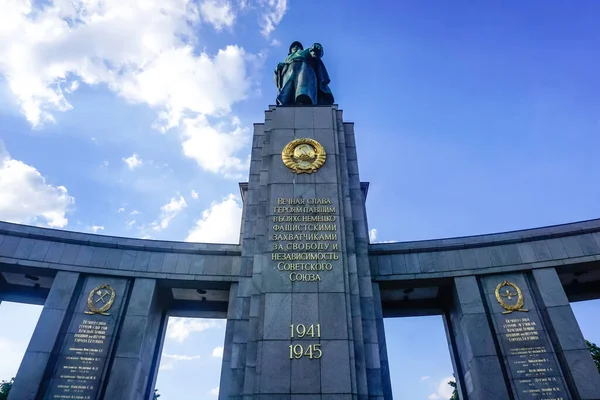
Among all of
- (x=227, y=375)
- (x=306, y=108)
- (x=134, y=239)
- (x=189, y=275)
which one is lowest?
(x=227, y=375)

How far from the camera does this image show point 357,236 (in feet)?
54.9

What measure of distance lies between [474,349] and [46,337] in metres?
16.8

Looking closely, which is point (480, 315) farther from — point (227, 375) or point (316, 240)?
point (227, 375)

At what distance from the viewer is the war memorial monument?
45.2ft

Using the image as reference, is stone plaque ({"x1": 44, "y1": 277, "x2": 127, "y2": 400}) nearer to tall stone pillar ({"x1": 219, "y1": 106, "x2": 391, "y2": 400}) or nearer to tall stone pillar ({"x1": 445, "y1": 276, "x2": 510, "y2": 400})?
tall stone pillar ({"x1": 219, "y1": 106, "x2": 391, "y2": 400})

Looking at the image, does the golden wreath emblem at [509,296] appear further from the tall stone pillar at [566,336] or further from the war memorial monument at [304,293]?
the tall stone pillar at [566,336]

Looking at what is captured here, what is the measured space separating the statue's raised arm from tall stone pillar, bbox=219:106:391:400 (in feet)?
6.54

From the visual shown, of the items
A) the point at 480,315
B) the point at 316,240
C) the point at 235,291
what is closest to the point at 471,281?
the point at 480,315

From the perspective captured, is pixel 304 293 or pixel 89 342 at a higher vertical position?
pixel 304 293

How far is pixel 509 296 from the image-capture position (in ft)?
54.6

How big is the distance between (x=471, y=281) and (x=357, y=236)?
18.1 feet

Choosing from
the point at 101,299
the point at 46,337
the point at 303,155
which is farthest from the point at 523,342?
the point at 46,337

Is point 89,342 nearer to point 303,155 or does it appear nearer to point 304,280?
point 304,280

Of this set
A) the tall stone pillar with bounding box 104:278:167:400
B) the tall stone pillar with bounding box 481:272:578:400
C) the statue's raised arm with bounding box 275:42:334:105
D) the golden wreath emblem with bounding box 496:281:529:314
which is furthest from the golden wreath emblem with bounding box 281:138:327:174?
the golden wreath emblem with bounding box 496:281:529:314
